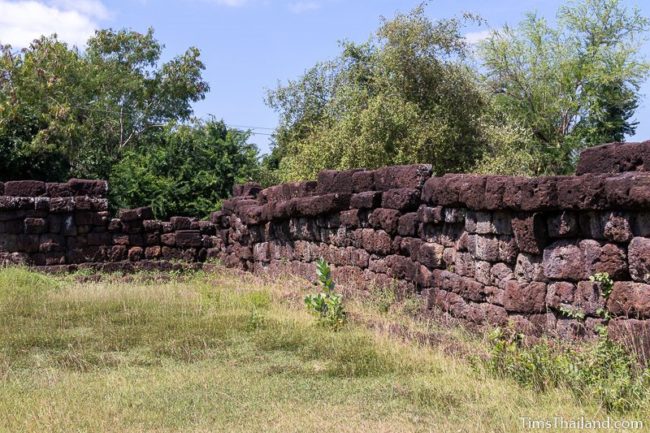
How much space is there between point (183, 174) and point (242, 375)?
54.1 ft

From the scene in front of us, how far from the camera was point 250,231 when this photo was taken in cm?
1878

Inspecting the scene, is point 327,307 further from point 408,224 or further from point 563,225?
point 563,225

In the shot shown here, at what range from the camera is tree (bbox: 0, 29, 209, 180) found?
3441 cm

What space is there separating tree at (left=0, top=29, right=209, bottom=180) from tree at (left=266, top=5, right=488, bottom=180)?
7.48m

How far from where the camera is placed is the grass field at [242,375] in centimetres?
632

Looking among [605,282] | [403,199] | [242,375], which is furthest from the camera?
[403,199]

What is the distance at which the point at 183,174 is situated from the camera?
2380 cm

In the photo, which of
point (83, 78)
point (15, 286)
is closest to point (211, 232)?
point (15, 286)

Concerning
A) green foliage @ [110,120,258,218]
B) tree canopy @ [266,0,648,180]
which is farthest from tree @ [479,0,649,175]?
green foliage @ [110,120,258,218]

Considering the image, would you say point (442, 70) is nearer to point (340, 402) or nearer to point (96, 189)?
point (96, 189)

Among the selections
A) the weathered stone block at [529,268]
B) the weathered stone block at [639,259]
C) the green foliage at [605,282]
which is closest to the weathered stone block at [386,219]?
the weathered stone block at [529,268]

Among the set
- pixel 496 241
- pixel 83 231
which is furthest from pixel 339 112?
pixel 496 241

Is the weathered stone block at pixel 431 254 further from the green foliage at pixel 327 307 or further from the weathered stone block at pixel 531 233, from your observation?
the weathered stone block at pixel 531 233

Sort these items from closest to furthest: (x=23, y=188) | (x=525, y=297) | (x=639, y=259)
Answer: (x=639, y=259) < (x=525, y=297) < (x=23, y=188)
